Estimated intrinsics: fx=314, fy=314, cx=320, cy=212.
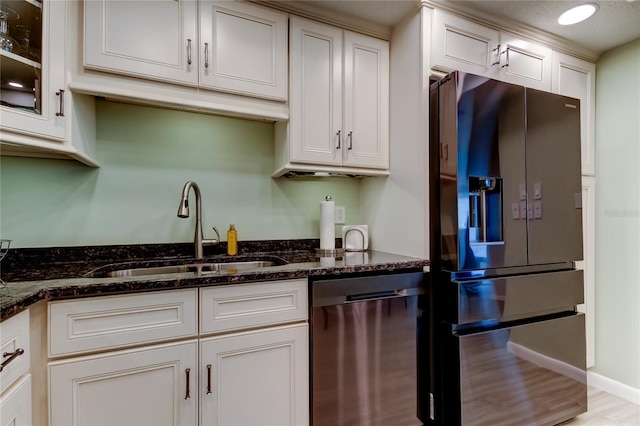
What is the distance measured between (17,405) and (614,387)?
123 inches

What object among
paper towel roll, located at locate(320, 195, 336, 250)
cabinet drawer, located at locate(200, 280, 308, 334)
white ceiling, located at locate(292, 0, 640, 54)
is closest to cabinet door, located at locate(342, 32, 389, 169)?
white ceiling, located at locate(292, 0, 640, 54)

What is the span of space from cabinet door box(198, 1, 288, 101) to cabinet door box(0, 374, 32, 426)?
4.18ft

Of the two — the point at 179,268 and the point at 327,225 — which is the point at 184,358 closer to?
the point at 179,268

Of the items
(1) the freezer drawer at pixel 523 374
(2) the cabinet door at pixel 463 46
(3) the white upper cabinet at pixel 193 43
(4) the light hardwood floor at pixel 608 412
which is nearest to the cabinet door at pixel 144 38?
(3) the white upper cabinet at pixel 193 43

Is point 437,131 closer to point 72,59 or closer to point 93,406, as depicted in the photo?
point 72,59

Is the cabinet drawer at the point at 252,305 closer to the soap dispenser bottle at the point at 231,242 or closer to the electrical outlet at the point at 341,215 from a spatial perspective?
the soap dispenser bottle at the point at 231,242

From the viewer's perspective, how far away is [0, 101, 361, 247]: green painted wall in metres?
1.47

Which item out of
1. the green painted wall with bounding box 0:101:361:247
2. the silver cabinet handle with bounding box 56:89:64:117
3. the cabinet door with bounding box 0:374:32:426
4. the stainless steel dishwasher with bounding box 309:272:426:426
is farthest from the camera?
the green painted wall with bounding box 0:101:361:247

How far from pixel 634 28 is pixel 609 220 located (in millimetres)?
1202

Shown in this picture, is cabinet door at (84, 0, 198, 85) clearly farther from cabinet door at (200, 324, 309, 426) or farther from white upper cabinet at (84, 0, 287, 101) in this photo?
cabinet door at (200, 324, 309, 426)

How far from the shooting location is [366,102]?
182 cm

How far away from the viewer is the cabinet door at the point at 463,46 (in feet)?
5.41

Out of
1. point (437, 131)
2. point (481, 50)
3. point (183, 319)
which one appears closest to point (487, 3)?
point (481, 50)

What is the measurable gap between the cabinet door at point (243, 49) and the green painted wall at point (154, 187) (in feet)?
1.11
